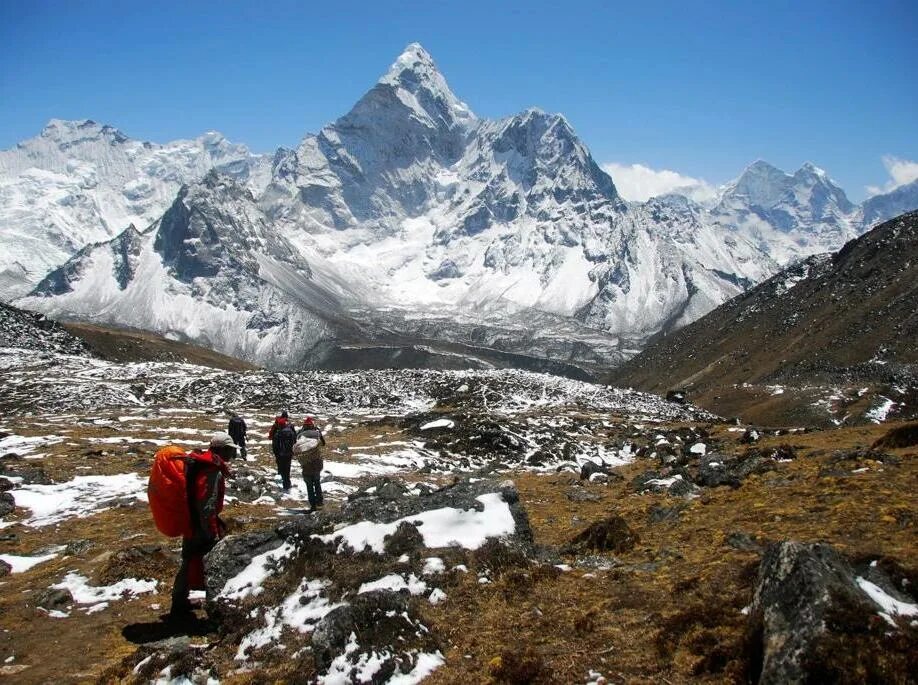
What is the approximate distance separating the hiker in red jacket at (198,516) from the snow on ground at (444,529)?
262 cm

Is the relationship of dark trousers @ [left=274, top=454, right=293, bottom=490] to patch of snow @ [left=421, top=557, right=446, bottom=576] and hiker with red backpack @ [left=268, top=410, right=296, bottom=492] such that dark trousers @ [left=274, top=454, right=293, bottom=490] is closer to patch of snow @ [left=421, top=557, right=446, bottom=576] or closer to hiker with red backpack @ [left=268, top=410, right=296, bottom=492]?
hiker with red backpack @ [left=268, top=410, right=296, bottom=492]

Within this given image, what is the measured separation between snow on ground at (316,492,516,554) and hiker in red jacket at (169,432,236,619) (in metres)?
2.62

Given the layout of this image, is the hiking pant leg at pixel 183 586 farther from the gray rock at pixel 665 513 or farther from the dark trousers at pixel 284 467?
the dark trousers at pixel 284 467

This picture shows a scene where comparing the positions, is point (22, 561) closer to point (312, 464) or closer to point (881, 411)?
point (312, 464)

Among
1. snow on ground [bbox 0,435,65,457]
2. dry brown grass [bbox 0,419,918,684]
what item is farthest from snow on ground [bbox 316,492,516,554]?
snow on ground [bbox 0,435,65,457]

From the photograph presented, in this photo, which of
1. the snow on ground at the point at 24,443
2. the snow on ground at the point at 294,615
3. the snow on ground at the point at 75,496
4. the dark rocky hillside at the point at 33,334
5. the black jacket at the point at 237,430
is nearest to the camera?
the snow on ground at the point at 294,615

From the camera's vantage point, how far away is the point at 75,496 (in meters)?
23.8

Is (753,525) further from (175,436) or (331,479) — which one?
(175,436)

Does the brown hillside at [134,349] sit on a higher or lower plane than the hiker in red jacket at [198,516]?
lower

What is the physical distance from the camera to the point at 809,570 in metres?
8.27

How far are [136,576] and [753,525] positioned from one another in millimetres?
14409

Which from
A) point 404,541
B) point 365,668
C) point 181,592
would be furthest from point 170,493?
point 365,668

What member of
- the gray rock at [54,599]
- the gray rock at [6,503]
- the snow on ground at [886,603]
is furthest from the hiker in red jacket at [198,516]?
the gray rock at [6,503]

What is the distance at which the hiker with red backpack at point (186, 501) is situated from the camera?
11961 mm
